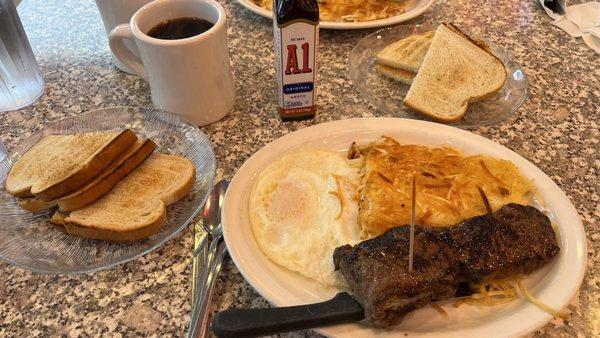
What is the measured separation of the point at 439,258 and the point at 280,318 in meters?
0.39

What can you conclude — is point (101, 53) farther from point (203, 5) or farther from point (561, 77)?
point (561, 77)

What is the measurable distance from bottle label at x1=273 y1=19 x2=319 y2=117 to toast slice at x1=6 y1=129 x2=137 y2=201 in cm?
51

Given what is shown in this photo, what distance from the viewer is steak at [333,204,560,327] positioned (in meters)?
1.00

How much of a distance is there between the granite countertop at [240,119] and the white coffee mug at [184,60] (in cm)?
12

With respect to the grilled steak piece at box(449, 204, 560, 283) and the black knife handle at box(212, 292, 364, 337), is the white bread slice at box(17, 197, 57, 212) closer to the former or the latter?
the black knife handle at box(212, 292, 364, 337)

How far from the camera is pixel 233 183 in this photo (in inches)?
51.5

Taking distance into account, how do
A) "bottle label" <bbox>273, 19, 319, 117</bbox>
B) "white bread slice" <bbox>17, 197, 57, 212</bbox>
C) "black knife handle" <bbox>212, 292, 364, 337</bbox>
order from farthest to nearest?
"bottle label" <bbox>273, 19, 319, 117</bbox> < "white bread slice" <bbox>17, 197, 57, 212</bbox> < "black knife handle" <bbox>212, 292, 364, 337</bbox>

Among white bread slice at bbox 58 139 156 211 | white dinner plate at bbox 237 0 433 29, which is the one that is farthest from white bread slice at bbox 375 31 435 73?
white bread slice at bbox 58 139 156 211

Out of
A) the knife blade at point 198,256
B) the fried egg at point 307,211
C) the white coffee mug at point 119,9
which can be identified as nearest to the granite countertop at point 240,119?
the knife blade at point 198,256

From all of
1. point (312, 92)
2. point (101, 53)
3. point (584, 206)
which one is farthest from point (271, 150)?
point (101, 53)

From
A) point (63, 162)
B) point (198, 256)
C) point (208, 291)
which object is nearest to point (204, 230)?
point (198, 256)

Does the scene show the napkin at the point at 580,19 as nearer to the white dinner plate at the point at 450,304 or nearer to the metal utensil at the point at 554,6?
the metal utensil at the point at 554,6

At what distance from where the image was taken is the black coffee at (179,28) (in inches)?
58.1

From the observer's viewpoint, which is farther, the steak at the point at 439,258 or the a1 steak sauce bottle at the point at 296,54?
the a1 steak sauce bottle at the point at 296,54
